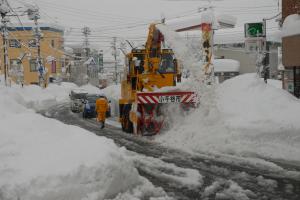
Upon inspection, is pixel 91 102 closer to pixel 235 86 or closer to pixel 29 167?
pixel 235 86

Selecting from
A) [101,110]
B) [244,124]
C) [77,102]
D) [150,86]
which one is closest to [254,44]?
[150,86]

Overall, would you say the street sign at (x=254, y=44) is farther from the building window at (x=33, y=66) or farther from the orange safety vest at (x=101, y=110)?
the building window at (x=33, y=66)

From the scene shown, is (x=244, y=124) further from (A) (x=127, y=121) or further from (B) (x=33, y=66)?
(B) (x=33, y=66)

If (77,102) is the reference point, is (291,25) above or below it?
above

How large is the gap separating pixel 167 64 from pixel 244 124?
5552 mm

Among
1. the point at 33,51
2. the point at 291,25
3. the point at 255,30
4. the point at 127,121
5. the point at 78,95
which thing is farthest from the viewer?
the point at 33,51

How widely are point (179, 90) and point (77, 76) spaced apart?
86.7 meters

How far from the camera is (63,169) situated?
7.50 meters

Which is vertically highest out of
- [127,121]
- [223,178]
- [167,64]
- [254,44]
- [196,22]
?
[196,22]

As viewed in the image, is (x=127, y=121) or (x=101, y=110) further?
(x=101, y=110)

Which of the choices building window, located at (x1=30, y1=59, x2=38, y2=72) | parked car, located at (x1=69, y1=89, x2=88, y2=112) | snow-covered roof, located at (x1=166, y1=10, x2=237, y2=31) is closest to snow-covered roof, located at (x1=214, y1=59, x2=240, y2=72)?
parked car, located at (x1=69, y1=89, x2=88, y2=112)

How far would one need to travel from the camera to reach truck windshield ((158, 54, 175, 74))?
1775 centimetres

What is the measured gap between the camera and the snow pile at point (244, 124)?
12109mm

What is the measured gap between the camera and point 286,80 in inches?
880
